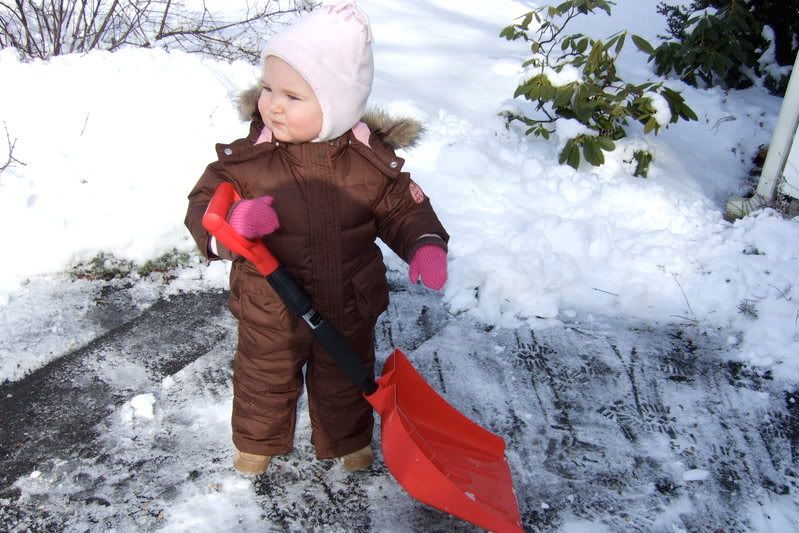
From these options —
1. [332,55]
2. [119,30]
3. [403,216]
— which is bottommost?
[119,30]

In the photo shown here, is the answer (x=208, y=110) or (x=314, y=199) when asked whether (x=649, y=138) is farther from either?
(x=314, y=199)

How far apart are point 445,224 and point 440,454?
4.63ft

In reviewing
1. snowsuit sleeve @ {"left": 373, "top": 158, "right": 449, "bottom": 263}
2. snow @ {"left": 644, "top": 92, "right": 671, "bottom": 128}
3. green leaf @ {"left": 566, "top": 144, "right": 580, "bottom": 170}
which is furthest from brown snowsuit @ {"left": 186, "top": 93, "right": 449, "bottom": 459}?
snow @ {"left": 644, "top": 92, "right": 671, "bottom": 128}

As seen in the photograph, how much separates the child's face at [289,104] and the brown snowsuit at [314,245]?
0.21ft

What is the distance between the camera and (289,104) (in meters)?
1.68

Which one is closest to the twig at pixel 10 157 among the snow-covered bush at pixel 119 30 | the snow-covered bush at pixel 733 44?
the snow-covered bush at pixel 119 30

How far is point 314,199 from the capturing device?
5.78 feet

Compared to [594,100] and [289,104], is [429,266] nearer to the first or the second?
[289,104]

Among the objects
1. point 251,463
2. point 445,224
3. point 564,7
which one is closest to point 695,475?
point 251,463

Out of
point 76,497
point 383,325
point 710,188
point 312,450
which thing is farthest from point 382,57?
point 76,497

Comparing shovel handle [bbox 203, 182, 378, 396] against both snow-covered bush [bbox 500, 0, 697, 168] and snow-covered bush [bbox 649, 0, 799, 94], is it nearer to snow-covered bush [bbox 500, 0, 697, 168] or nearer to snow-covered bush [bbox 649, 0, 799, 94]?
snow-covered bush [bbox 500, 0, 697, 168]

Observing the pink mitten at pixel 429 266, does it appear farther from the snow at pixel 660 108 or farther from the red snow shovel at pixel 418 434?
the snow at pixel 660 108

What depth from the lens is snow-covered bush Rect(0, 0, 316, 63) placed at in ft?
12.5

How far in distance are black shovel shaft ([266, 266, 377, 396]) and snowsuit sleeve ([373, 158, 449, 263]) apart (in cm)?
26
